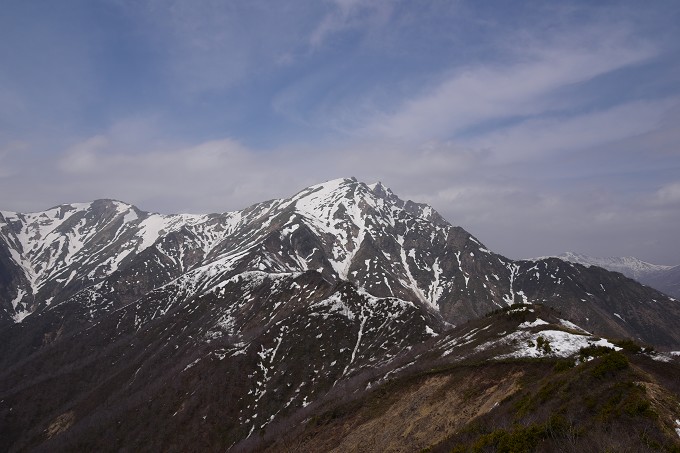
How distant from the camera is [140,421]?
167000 mm

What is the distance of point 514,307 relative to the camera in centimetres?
10706

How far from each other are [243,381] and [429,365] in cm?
9625

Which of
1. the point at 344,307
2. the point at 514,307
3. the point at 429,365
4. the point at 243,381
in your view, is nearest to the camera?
the point at 429,365

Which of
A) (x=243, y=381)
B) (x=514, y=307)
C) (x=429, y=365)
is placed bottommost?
(x=243, y=381)

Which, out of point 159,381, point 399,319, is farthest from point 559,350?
point 159,381

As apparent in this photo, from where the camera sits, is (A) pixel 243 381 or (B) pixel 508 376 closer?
(B) pixel 508 376

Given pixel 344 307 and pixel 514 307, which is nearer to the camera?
pixel 514 307

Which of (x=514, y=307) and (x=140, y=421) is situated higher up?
(x=514, y=307)

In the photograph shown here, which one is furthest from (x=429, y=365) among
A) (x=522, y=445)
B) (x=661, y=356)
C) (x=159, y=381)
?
(x=159, y=381)

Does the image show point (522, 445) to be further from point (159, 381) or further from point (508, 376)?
point (159, 381)

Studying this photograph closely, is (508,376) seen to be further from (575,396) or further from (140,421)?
(140,421)

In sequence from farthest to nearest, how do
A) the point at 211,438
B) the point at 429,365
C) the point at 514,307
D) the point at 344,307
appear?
the point at 344,307 < the point at 211,438 < the point at 514,307 < the point at 429,365

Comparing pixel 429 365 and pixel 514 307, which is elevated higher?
pixel 514 307

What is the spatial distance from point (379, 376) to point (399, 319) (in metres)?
60.7
